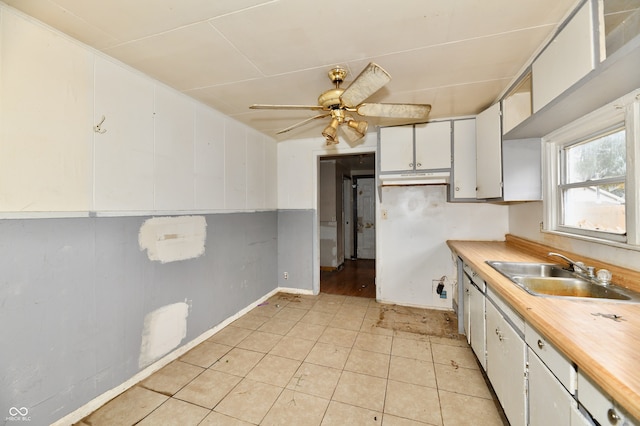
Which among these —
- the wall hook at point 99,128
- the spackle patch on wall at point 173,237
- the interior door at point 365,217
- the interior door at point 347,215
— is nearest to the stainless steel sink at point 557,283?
the spackle patch on wall at point 173,237

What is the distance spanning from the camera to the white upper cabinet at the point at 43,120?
1361 mm

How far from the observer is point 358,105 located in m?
1.76

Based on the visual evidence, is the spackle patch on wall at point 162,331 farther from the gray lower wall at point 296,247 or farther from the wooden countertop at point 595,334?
the wooden countertop at point 595,334

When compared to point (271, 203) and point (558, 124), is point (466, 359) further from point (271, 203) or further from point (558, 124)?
point (271, 203)

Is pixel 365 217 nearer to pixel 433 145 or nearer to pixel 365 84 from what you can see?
pixel 433 145

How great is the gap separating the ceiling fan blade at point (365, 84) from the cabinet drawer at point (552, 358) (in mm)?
1413

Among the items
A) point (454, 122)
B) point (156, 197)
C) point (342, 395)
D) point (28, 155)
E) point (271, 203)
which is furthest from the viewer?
point (271, 203)

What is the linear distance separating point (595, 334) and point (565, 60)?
4.39ft

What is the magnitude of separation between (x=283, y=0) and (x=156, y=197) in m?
1.73

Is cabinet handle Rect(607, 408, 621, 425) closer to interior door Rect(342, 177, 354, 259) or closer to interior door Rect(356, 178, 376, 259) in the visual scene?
interior door Rect(342, 177, 354, 259)

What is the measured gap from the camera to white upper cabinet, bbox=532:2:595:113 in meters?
1.21

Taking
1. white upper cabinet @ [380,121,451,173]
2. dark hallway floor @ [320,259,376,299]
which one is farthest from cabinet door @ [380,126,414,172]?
dark hallway floor @ [320,259,376,299]

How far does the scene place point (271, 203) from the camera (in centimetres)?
394

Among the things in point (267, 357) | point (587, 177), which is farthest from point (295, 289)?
point (587, 177)
